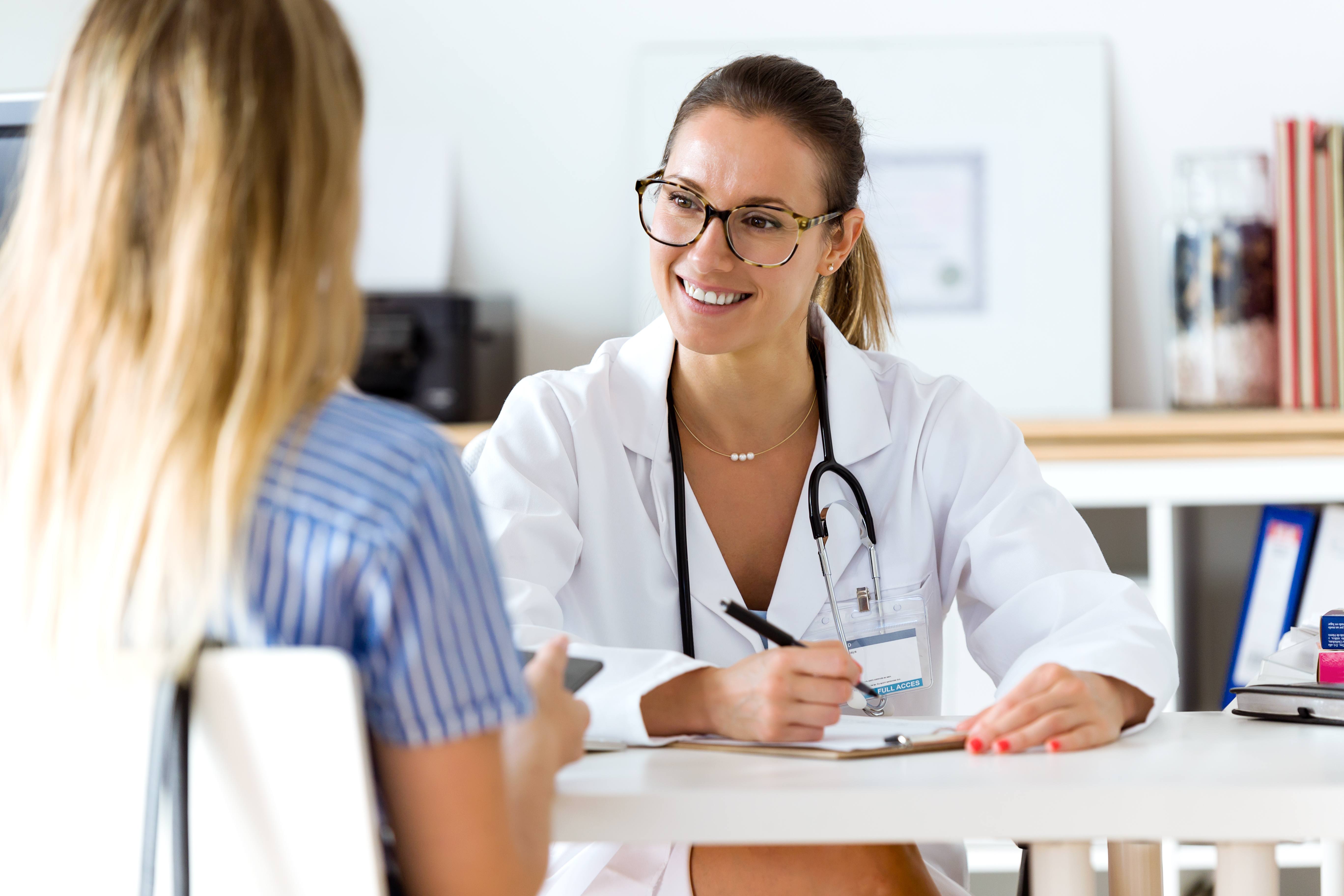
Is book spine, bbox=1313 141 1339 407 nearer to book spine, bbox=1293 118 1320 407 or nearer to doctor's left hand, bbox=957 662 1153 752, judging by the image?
book spine, bbox=1293 118 1320 407

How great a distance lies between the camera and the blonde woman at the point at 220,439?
64cm

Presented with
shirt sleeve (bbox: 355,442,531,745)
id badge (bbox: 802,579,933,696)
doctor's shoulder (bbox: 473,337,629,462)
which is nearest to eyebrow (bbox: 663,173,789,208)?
doctor's shoulder (bbox: 473,337,629,462)

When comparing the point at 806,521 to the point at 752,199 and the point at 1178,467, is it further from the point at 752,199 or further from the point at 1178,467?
the point at 1178,467

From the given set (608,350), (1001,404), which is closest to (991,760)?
(608,350)

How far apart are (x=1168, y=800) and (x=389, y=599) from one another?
53 centimetres

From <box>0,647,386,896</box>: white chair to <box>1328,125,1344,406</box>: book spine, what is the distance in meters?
2.10

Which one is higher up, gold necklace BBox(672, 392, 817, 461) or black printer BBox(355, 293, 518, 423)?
black printer BBox(355, 293, 518, 423)

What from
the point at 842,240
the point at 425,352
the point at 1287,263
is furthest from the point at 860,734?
the point at 1287,263

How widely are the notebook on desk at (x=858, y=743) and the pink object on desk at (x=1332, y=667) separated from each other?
0.34 metres

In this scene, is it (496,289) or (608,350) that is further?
(496,289)

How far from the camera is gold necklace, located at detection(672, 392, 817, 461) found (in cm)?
153

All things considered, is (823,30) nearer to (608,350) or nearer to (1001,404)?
(1001,404)

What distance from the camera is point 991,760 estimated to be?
931 millimetres

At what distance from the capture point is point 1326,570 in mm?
2143
